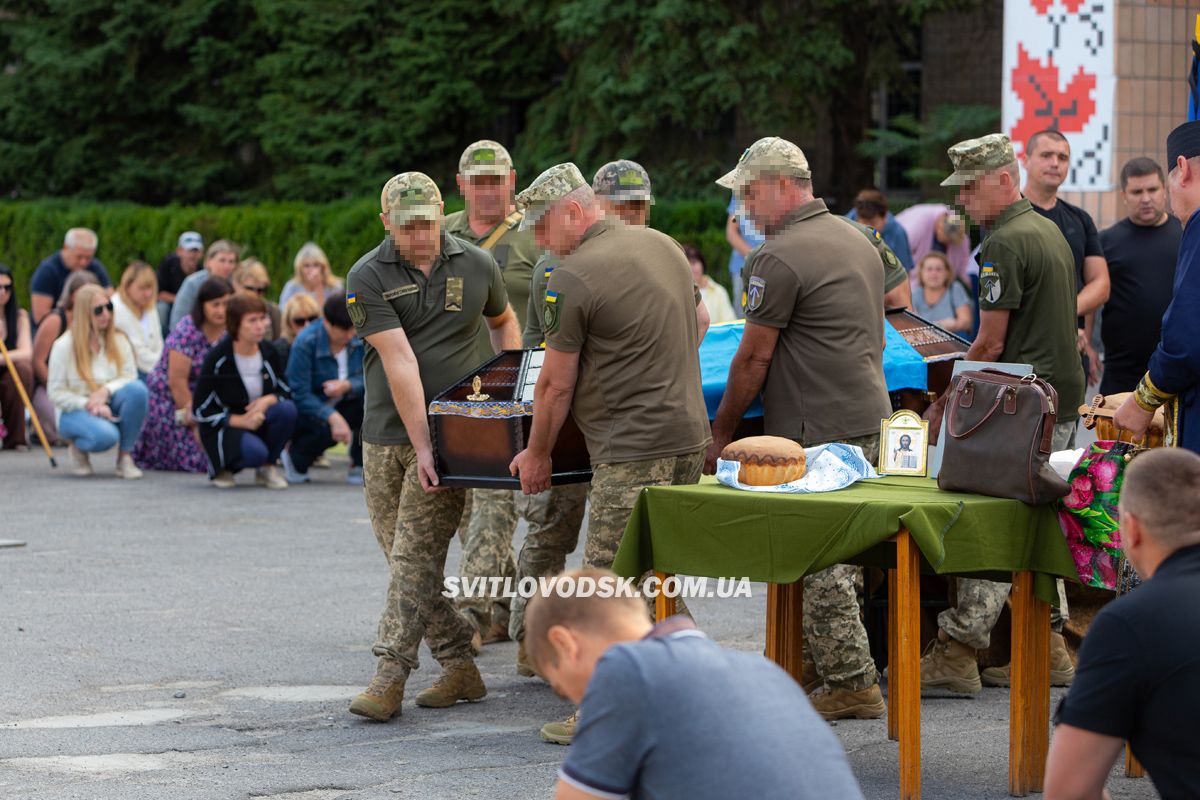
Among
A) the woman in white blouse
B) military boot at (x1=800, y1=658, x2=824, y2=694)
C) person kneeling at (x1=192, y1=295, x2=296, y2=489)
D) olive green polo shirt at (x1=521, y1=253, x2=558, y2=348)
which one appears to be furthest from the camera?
the woman in white blouse

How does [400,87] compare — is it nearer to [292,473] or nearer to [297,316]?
[297,316]

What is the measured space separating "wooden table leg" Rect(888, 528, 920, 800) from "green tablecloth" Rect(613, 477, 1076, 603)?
56mm

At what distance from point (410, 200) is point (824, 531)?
2242mm

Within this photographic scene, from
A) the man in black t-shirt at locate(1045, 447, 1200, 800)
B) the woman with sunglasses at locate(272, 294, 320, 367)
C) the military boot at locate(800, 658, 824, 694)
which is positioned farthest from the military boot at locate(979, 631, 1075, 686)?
the woman with sunglasses at locate(272, 294, 320, 367)

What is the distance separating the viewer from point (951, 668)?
7230 mm

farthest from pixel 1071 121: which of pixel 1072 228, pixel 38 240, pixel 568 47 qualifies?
pixel 38 240

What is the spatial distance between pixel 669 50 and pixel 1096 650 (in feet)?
70.6

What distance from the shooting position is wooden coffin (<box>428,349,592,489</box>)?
672 cm

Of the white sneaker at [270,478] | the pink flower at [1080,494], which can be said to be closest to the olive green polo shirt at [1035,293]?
the pink flower at [1080,494]

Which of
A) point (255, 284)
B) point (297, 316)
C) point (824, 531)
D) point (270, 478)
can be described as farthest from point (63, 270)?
point (824, 531)

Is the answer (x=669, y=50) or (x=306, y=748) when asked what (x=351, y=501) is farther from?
(x=669, y=50)

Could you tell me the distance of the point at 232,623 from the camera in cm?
874

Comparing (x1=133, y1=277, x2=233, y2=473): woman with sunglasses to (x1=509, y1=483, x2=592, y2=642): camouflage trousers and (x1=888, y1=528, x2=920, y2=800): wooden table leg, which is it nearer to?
(x1=509, y1=483, x2=592, y2=642): camouflage trousers

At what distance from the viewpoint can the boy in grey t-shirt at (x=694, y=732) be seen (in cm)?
306
